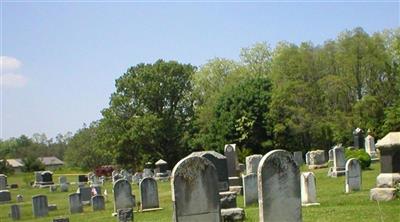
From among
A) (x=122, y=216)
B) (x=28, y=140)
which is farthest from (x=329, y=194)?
(x=28, y=140)

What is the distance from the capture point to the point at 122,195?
819 inches

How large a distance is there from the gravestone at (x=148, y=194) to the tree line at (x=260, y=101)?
23035mm

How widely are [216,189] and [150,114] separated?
49655 millimetres

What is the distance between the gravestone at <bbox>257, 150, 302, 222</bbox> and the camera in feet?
32.6

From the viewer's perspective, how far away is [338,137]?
46.4m

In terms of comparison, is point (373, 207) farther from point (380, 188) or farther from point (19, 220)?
point (19, 220)

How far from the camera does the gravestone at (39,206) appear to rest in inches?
949

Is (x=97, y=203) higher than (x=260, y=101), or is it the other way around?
(x=260, y=101)

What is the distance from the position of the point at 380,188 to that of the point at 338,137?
3218 cm

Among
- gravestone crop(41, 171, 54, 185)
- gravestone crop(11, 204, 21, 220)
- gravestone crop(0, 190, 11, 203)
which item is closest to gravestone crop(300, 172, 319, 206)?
gravestone crop(11, 204, 21, 220)

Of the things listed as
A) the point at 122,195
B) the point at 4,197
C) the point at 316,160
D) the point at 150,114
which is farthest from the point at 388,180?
the point at 150,114

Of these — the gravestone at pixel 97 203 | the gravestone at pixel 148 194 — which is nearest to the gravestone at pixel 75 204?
the gravestone at pixel 97 203

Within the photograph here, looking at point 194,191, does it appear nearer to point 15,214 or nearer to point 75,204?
point 75,204

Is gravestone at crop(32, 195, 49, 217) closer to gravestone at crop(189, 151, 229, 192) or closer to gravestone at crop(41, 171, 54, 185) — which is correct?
gravestone at crop(189, 151, 229, 192)
